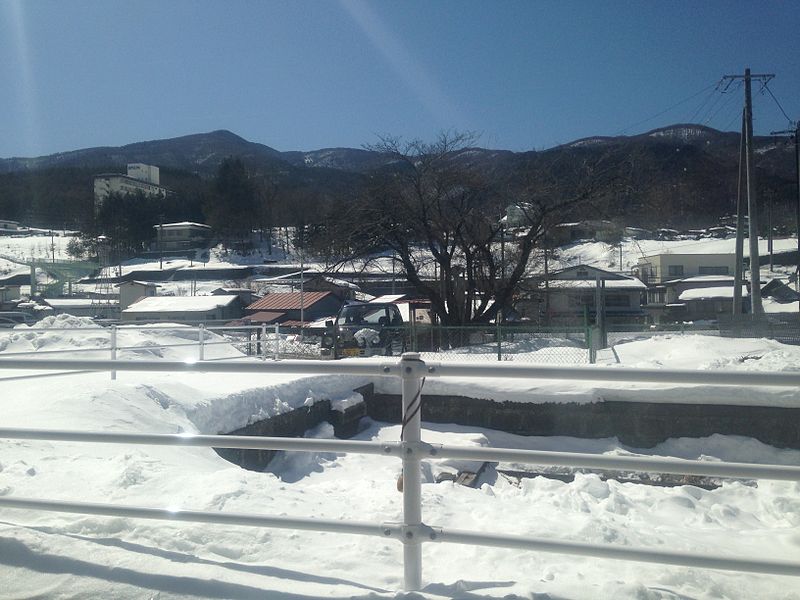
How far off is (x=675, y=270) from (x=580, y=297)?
26.6m

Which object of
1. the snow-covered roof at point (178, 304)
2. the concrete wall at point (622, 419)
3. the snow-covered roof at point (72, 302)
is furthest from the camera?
the snow-covered roof at point (72, 302)

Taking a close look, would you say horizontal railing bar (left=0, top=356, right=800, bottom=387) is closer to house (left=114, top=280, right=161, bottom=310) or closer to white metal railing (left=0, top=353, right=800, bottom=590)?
white metal railing (left=0, top=353, right=800, bottom=590)

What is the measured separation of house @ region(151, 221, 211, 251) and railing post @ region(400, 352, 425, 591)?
87215mm

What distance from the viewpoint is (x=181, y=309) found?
45.6m

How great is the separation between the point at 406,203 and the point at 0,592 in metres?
28.8

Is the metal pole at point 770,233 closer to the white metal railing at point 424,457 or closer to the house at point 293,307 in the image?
the house at point 293,307

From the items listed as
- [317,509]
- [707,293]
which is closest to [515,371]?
[317,509]

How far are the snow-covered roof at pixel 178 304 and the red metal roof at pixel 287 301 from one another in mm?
2797

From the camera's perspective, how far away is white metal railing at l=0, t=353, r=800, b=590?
2586 millimetres

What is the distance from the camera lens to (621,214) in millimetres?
30375

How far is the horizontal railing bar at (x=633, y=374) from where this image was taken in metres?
2.55

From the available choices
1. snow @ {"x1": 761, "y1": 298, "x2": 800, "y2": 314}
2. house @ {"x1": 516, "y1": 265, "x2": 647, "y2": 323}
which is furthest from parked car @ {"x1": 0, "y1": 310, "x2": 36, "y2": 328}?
snow @ {"x1": 761, "y1": 298, "x2": 800, "y2": 314}

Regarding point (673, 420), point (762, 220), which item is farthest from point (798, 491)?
point (762, 220)

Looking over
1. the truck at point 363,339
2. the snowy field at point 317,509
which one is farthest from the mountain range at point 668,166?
the snowy field at point 317,509
